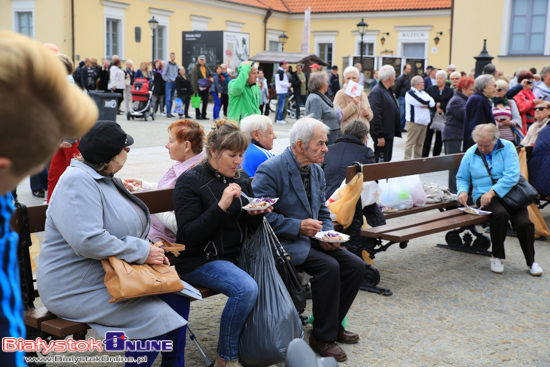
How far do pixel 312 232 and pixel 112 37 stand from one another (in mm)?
27598

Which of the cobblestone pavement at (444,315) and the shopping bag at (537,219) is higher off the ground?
the shopping bag at (537,219)

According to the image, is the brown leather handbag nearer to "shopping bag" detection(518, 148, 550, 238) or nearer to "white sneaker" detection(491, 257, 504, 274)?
"white sneaker" detection(491, 257, 504, 274)

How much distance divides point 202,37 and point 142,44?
20.2 ft

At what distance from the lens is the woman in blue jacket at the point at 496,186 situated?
231 inches

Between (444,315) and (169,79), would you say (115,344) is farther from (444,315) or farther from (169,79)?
(169,79)

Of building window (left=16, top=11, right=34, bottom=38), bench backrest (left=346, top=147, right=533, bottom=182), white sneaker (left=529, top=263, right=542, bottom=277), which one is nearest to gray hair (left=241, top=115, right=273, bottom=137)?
bench backrest (left=346, top=147, right=533, bottom=182)

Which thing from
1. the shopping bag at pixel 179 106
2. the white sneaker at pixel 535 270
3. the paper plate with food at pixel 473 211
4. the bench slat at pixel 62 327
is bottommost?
the white sneaker at pixel 535 270

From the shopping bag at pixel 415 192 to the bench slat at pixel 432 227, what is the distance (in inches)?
16.8

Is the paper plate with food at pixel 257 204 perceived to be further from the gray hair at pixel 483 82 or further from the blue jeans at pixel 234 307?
the gray hair at pixel 483 82

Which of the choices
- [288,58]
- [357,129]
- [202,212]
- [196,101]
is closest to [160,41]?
[288,58]

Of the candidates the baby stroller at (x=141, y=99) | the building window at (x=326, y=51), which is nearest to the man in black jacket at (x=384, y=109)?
the baby stroller at (x=141, y=99)

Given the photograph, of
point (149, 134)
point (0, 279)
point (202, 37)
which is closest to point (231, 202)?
point (0, 279)

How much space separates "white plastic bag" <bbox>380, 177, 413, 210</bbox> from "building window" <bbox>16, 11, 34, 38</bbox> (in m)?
26.1

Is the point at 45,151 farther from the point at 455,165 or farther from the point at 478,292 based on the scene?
the point at 455,165
